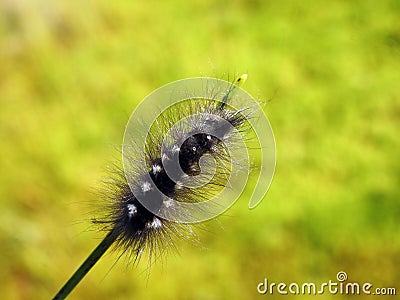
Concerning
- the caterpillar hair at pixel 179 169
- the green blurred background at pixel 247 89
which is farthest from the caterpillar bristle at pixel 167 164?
the green blurred background at pixel 247 89

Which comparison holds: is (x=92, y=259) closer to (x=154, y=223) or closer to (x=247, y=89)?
(x=154, y=223)

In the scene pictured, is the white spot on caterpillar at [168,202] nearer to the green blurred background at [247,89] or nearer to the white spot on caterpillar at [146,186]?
the white spot on caterpillar at [146,186]

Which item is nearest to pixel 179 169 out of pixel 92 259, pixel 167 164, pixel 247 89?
pixel 167 164

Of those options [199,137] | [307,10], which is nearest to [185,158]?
[199,137]

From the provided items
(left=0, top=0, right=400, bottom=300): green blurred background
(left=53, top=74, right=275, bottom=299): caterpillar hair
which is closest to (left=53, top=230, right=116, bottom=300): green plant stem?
(left=53, top=74, right=275, bottom=299): caterpillar hair

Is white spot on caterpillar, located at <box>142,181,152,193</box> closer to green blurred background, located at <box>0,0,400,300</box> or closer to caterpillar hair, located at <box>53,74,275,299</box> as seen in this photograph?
caterpillar hair, located at <box>53,74,275,299</box>

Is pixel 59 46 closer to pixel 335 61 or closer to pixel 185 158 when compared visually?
pixel 335 61
